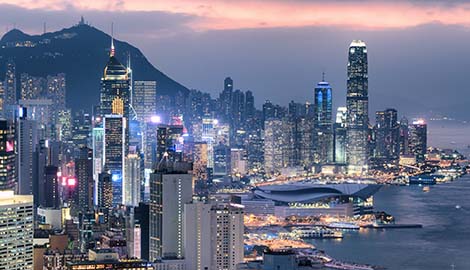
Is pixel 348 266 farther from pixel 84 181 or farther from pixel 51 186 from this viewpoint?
pixel 84 181

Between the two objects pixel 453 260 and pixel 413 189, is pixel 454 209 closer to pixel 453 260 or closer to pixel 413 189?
pixel 413 189

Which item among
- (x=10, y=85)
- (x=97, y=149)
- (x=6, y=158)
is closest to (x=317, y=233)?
(x=97, y=149)

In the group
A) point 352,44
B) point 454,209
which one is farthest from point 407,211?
point 352,44

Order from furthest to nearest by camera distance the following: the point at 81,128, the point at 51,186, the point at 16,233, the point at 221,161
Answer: the point at 221,161
the point at 81,128
the point at 51,186
the point at 16,233

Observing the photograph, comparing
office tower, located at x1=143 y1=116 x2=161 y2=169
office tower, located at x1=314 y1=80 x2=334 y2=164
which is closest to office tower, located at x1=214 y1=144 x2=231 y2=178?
office tower, located at x1=143 y1=116 x2=161 y2=169

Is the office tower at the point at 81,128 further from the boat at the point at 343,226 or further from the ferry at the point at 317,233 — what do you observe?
the ferry at the point at 317,233
